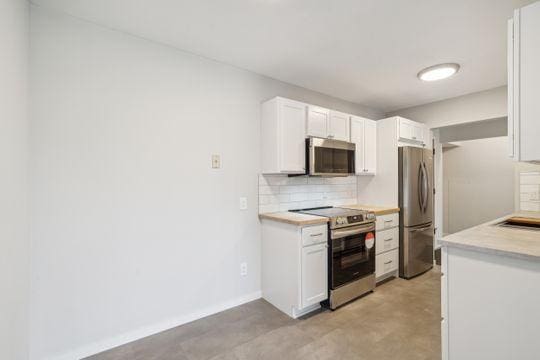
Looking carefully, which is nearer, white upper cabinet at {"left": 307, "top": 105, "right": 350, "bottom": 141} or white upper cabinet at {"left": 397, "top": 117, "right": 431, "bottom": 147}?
white upper cabinet at {"left": 307, "top": 105, "right": 350, "bottom": 141}

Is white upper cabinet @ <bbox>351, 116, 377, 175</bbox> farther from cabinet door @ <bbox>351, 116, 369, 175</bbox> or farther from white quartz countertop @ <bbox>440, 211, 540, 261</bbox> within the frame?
white quartz countertop @ <bbox>440, 211, 540, 261</bbox>

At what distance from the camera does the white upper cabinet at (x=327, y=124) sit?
9.33 ft

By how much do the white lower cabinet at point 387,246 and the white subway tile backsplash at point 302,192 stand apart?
693 mm

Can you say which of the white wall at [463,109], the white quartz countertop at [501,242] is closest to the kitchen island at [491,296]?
the white quartz countertop at [501,242]

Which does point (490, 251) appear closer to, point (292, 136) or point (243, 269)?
point (292, 136)

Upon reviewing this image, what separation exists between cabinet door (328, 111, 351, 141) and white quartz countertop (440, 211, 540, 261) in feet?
5.80

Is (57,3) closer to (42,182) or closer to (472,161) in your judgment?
(42,182)

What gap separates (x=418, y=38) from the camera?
83.4 inches

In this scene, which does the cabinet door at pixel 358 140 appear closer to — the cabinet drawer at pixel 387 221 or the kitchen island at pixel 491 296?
the cabinet drawer at pixel 387 221

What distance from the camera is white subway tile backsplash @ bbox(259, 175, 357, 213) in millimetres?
2863

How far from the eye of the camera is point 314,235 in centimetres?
239

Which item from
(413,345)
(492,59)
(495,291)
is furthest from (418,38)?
(413,345)

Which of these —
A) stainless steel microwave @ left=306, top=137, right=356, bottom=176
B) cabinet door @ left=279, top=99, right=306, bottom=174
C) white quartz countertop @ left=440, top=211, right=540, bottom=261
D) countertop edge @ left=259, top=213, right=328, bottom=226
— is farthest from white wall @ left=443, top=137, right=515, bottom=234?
countertop edge @ left=259, top=213, right=328, bottom=226

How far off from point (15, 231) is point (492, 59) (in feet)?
13.5
